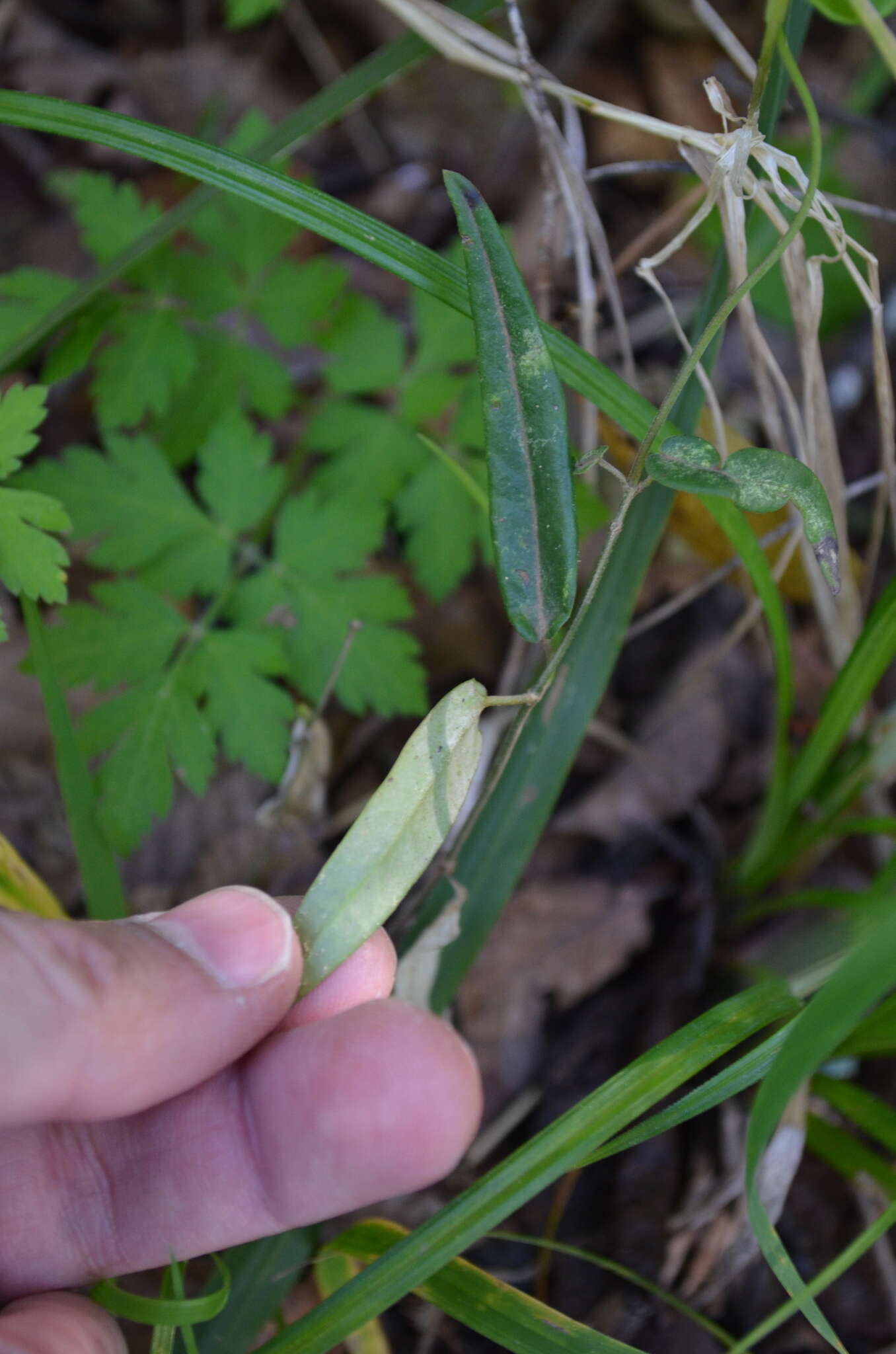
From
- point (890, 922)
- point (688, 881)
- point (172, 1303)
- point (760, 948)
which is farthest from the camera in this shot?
point (688, 881)

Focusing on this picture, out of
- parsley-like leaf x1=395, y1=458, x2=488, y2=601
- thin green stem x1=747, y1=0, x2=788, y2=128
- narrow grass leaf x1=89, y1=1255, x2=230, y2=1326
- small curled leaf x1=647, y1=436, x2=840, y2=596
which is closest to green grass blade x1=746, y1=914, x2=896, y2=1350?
small curled leaf x1=647, y1=436, x2=840, y2=596

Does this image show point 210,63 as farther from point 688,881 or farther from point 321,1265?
point 321,1265

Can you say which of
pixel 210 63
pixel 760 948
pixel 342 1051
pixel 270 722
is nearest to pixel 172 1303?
pixel 342 1051

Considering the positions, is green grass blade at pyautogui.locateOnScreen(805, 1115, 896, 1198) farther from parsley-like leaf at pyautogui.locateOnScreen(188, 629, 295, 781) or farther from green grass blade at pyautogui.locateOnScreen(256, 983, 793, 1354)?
parsley-like leaf at pyautogui.locateOnScreen(188, 629, 295, 781)

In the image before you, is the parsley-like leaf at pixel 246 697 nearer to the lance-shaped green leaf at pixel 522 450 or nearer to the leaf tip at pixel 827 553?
the lance-shaped green leaf at pixel 522 450

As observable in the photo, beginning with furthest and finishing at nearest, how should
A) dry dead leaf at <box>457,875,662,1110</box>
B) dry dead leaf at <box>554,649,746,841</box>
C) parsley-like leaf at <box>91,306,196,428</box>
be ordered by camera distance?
1. dry dead leaf at <box>554,649,746,841</box>
2. dry dead leaf at <box>457,875,662,1110</box>
3. parsley-like leaf at <box>91,306,196,428</box>

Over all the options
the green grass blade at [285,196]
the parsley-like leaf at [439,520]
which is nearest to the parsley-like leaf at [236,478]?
the parsley-like leaf at [439,520]

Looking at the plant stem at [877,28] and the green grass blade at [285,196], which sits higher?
the plant stem at [877,28]
